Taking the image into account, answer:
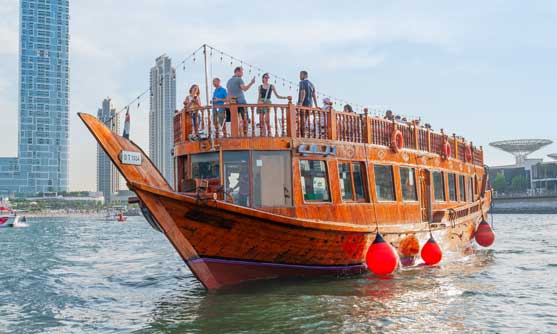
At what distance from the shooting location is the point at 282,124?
10281 millimetres

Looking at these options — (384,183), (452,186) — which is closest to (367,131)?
(384,183)

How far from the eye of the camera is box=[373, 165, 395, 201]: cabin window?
11.7 meters

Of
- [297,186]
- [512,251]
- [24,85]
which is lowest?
[512,251]

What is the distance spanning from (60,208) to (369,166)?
519ft

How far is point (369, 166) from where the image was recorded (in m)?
11.4

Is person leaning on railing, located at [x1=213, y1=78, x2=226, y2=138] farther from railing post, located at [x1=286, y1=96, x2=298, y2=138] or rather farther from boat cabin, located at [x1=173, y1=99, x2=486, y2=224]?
railing post, located at [x1=286, y1=96, x2=298, y2=138]

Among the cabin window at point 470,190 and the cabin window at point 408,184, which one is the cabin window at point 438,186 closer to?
the cabin window at point 408,184

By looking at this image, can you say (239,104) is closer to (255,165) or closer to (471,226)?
(255,165)

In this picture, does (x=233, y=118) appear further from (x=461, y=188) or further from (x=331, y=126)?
(x=461, y=188)

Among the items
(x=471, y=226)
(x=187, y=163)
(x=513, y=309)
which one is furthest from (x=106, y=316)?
(x=471, y=226)

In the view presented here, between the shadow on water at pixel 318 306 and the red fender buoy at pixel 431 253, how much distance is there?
19.7 inches

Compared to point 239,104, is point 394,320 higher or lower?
lower

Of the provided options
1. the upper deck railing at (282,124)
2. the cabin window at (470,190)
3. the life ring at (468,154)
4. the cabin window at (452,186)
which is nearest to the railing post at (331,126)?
the upper deck railing at (282,124)

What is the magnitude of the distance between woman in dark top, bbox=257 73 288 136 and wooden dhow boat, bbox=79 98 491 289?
6cm
